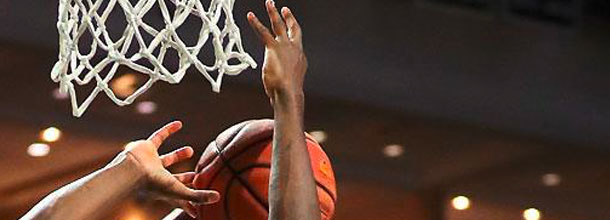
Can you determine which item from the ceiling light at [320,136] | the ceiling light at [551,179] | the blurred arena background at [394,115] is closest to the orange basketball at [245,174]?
the blurred arena background at [394,115]

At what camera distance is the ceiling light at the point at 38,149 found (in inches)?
212

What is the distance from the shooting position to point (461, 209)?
5.65 meters

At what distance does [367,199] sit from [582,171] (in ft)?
3.39

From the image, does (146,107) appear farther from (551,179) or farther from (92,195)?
(92,195)

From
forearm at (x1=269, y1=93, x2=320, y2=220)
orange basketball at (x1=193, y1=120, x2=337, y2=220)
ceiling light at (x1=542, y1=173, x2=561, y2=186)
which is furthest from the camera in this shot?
ceiling light at (x1=542, y1=173, x2=561, y2=186)

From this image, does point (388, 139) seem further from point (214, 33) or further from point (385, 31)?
point (214, 33)

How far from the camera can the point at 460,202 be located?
5.69 m

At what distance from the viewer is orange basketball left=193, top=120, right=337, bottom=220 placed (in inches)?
86.5

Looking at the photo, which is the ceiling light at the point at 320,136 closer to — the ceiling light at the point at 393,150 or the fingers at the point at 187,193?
the ceiling light at the point at 393,150

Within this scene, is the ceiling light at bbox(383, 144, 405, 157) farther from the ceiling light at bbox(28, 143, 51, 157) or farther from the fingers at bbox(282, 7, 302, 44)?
the fingers at bbox(282, 7, 302, 44)

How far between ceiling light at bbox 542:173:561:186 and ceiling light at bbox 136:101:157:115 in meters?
1.81

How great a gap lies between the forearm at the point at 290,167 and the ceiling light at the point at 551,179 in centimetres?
389

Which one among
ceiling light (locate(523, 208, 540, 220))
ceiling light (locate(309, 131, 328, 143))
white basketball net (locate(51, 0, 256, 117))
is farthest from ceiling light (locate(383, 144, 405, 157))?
white basketball net (locate(51, 0, 256, 117))

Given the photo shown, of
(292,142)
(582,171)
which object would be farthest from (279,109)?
(582,171)
